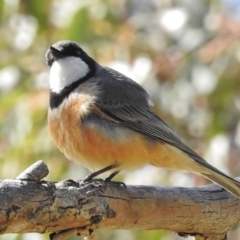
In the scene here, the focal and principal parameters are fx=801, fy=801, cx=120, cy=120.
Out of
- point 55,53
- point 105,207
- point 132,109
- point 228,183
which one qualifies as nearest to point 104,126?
point 132,109

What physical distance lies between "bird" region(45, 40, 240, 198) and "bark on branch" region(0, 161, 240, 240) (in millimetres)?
224

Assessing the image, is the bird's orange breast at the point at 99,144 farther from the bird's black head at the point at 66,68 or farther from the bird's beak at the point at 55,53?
the bird's beak at the point at 55,53

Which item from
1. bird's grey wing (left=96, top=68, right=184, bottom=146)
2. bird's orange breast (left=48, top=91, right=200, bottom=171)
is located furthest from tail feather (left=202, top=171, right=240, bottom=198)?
bird's grey wing (left=96, top=68, right=184, bottom=146)

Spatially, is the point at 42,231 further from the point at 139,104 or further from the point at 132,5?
the point at 132,5

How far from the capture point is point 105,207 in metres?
3.35

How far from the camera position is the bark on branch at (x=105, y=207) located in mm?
3098

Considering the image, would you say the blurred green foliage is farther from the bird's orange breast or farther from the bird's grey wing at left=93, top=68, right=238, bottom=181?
the bird's orange breast

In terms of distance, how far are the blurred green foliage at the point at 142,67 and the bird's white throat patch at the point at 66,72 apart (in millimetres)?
429

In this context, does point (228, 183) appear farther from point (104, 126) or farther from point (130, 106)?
point (130, 106)

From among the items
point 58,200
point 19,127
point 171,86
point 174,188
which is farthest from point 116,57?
point 58,200

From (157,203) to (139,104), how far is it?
1091mm

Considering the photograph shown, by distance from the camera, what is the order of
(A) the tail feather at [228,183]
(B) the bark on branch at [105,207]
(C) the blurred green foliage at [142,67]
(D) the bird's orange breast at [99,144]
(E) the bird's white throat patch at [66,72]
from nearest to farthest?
(B) the bark on branch at [105,207], (A) the tail feather at [228,183], (D) the bird's orange breast at [99,144], (E) the bird's white throat patch at [66,72], (C) the blurred green foliage at [142,67]

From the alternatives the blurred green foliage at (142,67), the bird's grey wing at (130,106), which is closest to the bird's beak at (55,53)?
the bird's grey wing at (130,106)

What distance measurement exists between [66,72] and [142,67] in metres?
0.72
